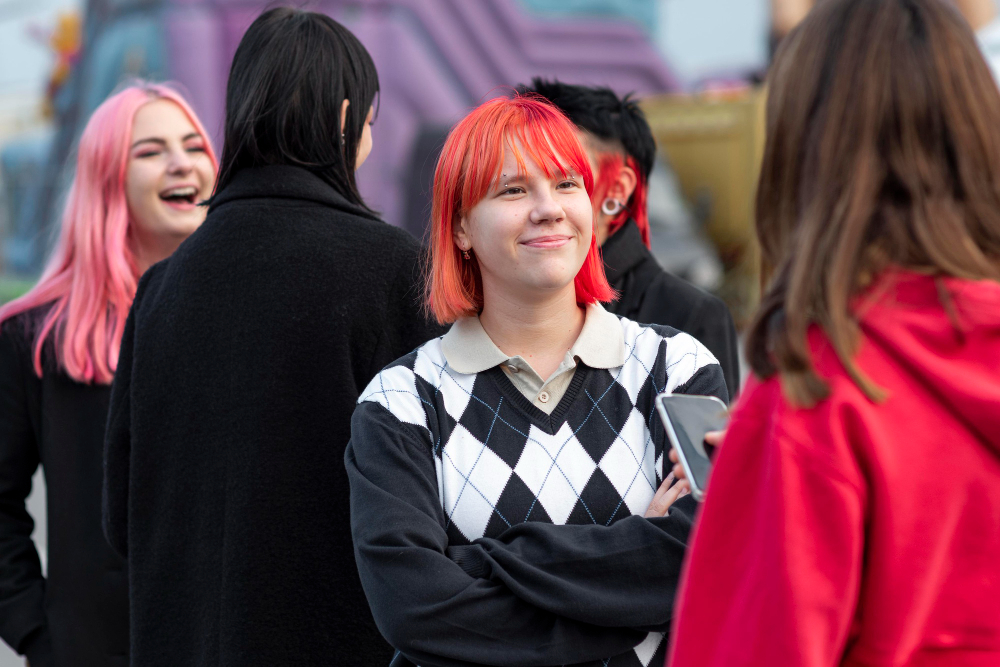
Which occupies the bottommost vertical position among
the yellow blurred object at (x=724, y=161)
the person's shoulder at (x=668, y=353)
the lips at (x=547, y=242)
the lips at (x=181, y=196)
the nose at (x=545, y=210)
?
the yellow blurred object at (x=724, y=161)

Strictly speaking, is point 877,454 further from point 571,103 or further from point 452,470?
point 571,103

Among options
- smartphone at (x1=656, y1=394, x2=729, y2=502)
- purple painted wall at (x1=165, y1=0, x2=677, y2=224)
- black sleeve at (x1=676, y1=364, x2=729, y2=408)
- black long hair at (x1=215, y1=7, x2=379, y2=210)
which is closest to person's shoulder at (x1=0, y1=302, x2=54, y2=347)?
black long hair at (x1=215, y1=7, x2=379, y2=210)

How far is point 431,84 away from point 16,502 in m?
8.45

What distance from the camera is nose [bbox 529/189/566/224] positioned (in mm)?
1792

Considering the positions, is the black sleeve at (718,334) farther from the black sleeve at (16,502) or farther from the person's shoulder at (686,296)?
the black sleeve at (16,502)

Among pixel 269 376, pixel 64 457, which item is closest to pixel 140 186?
pixel 64 457

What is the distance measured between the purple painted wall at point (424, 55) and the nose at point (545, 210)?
6773 mm

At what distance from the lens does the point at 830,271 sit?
109 centimetres

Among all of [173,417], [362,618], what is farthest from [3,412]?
[362,618]

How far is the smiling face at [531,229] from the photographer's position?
180cm

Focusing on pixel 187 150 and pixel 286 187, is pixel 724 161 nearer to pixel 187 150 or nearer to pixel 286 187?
pixel 187 150

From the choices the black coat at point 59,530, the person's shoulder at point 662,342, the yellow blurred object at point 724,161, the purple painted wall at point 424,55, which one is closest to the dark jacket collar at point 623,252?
the person's shoulder at point 662,342

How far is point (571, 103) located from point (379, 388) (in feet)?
4.34

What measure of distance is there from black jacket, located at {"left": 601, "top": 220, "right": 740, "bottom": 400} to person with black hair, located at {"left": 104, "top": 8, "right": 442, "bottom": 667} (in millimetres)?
800
